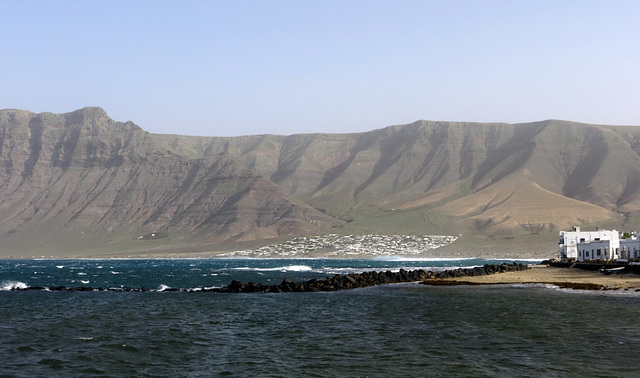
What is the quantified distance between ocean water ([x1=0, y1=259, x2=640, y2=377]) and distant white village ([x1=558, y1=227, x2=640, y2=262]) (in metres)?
45.4

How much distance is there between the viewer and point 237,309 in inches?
2250

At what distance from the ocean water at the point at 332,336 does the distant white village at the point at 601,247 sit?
149 ft

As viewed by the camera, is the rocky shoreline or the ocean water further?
the rocky shoreline

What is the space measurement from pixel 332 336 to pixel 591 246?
89.9 m

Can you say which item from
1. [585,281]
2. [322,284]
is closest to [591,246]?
[585,281]

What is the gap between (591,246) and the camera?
4680 inches

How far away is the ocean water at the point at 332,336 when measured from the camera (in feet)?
101

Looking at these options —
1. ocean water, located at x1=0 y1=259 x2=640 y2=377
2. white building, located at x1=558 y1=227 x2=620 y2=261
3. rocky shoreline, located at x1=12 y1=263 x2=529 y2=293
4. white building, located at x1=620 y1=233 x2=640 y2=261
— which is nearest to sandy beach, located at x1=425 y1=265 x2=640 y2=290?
ocean water, located at x1=0 y1=259 x2=640 y2=377

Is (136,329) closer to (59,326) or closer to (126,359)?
(59,326)

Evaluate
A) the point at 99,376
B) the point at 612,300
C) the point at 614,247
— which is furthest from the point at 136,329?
the point at 614,247

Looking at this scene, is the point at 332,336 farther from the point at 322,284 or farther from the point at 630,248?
the point at 630,248

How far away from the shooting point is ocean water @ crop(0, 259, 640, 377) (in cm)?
3077

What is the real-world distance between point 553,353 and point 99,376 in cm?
2007

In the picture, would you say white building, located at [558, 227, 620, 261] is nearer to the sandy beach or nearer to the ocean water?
the sandy beach
